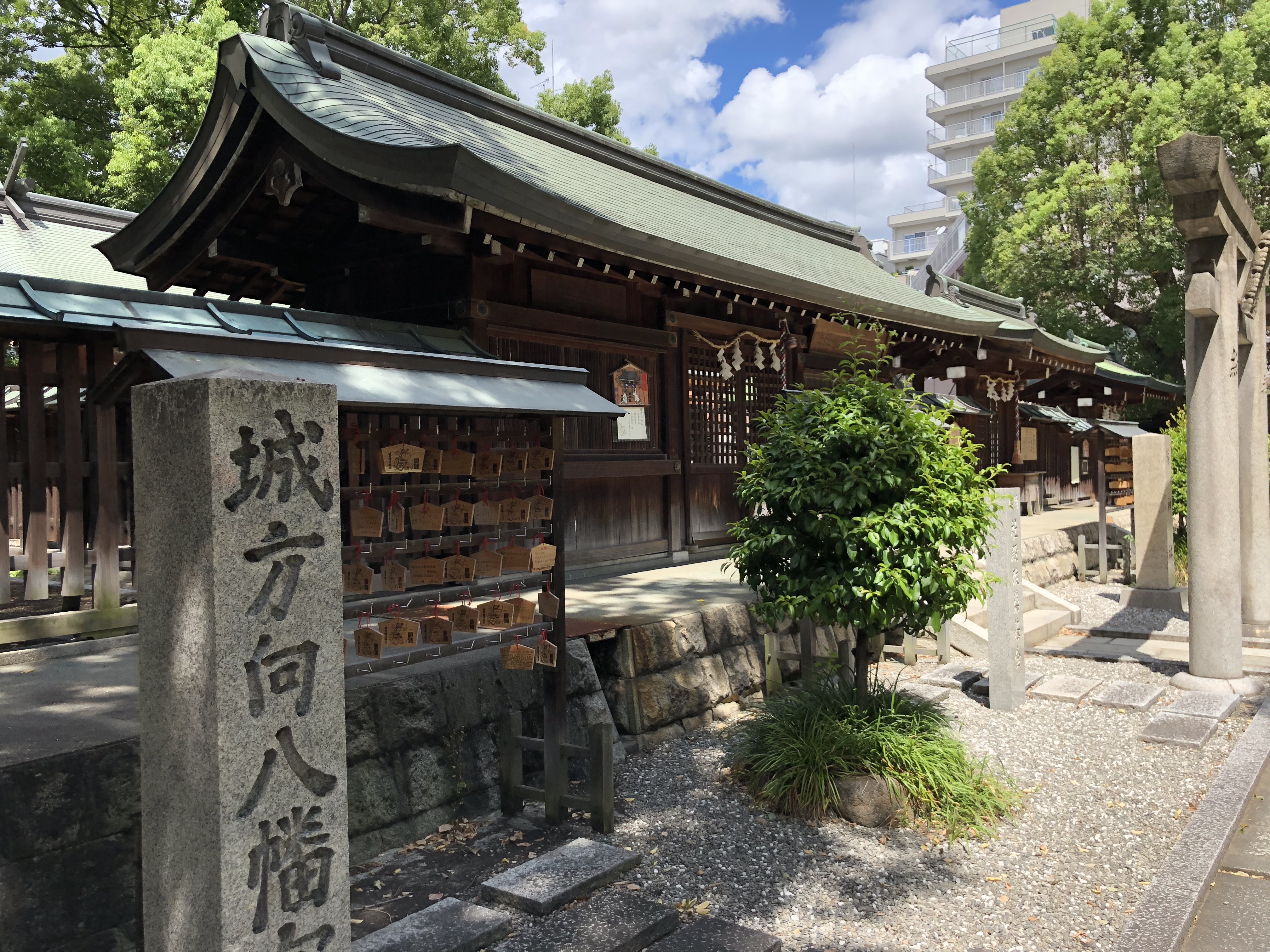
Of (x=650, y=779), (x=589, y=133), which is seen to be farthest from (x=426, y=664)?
(x=589, y=133)

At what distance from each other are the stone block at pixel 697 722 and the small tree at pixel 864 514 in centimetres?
153

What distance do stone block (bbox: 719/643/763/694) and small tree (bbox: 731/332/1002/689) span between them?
1.74 m

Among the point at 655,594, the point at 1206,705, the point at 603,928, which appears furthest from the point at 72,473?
the point at 1206,705

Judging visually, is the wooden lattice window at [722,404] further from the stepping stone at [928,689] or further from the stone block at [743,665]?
the stepping stone at [928,689]

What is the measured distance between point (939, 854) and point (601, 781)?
187cm

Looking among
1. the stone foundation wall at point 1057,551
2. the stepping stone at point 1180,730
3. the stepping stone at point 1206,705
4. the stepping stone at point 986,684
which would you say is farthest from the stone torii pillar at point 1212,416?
the stone foundation wall at point 1057,551

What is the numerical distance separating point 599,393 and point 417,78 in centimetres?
392

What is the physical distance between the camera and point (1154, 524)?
11445mm

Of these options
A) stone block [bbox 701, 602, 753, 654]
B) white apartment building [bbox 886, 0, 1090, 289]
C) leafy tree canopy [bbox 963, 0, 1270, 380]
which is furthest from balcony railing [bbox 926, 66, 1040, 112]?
stone block [bbox 701, 602, 753, 654]

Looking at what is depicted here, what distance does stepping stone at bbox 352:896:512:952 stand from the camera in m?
3.59

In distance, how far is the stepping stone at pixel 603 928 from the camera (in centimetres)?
372

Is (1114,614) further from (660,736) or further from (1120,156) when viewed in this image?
(1120,156)

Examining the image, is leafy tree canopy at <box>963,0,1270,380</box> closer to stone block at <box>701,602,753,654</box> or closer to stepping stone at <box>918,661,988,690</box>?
stepping stone at <box>918,661,988,690</box>

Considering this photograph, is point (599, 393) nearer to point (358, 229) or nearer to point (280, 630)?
point (358, 229)
